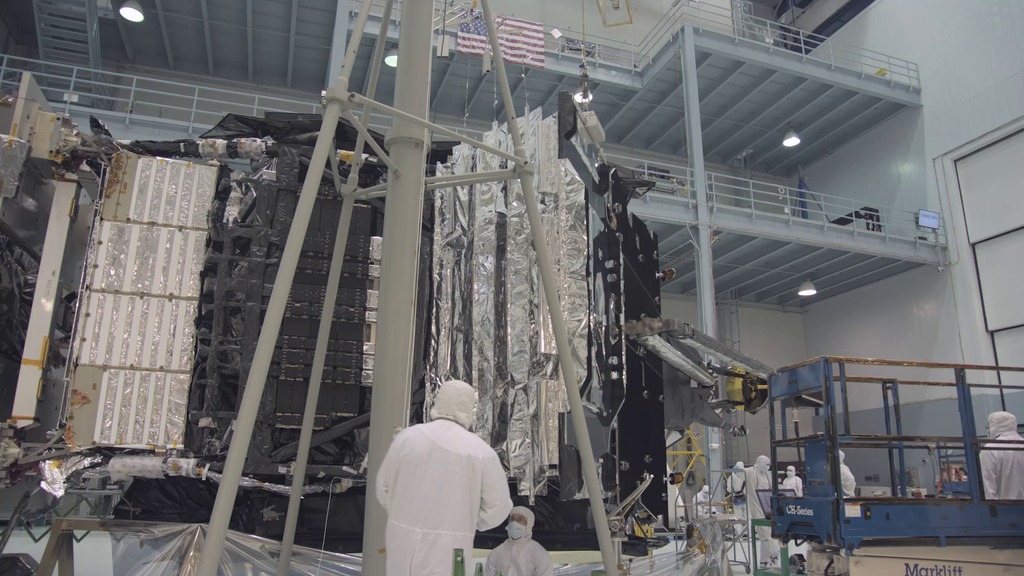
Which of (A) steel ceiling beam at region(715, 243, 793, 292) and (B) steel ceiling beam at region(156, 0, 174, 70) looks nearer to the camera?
(B) steel ceiling beam at region(156, 0, 174, 70)

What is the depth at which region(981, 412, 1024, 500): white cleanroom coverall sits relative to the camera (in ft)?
21.5

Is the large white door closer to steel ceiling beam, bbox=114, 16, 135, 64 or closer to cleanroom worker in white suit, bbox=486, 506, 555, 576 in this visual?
cleanroom worker in white suit, bbox=486, 506, 555, 576

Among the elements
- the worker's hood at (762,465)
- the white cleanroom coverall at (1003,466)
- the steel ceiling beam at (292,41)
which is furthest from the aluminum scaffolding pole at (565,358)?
the steel ceiling beam at (292,41)

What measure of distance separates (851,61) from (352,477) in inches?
758

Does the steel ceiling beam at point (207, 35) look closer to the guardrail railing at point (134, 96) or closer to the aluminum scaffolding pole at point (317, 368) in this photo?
the guardrail railing at point (134, 96)

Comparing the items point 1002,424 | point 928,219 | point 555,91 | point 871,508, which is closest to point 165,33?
point 555,91

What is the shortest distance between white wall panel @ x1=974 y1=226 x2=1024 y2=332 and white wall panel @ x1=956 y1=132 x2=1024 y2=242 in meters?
0.26

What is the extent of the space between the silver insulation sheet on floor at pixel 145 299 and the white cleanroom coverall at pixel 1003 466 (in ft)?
24.3

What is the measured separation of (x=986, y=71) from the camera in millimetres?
16484

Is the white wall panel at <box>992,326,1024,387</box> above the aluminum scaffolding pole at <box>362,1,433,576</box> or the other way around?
above

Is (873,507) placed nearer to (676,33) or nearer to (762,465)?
(762,465)

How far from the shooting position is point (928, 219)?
17.2 meters

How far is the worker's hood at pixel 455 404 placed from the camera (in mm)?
3145

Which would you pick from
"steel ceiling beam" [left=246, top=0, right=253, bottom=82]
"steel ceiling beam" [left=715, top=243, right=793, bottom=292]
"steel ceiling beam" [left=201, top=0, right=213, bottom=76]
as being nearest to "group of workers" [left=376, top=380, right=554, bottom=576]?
"steel ceiling beam" [left=246, top=0, right=253, bottom=82]
